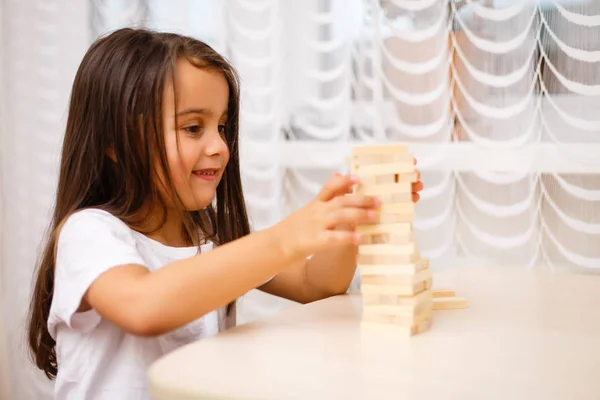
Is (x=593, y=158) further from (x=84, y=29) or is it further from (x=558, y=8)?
(x=84, y=29)

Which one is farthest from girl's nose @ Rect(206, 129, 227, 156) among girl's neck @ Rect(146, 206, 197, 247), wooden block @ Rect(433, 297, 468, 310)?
wooden block @ Rect(433, 297, 468, 310)

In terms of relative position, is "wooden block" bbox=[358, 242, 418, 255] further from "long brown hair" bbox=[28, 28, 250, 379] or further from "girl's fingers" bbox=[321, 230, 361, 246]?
"long brown hair" bbox=[28, 28, 250, 379]

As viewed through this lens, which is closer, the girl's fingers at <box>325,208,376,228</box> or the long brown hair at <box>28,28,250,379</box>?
the girl's fingers at <box>325,208,376,228</box>

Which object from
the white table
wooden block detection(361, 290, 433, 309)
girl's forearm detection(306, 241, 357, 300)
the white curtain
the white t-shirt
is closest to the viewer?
the white table

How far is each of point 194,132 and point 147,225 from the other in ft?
0.50

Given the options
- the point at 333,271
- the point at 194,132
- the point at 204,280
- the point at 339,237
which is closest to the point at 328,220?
the point at 339,237

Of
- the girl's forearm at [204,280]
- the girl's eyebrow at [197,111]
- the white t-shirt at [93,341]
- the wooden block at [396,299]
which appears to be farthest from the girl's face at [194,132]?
the wooden block at [396,299]

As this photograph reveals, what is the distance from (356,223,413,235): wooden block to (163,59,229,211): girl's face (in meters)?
0.34

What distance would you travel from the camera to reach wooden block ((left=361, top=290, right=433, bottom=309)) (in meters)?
0.72

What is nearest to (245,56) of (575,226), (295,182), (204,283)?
(295,182)

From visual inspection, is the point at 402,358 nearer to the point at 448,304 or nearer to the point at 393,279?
the point at 393,279

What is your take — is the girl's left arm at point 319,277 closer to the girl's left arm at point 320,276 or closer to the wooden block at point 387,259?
the girl's left arm at point 320,276

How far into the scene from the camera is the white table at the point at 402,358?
0.55 meters

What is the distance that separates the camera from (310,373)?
586mm
